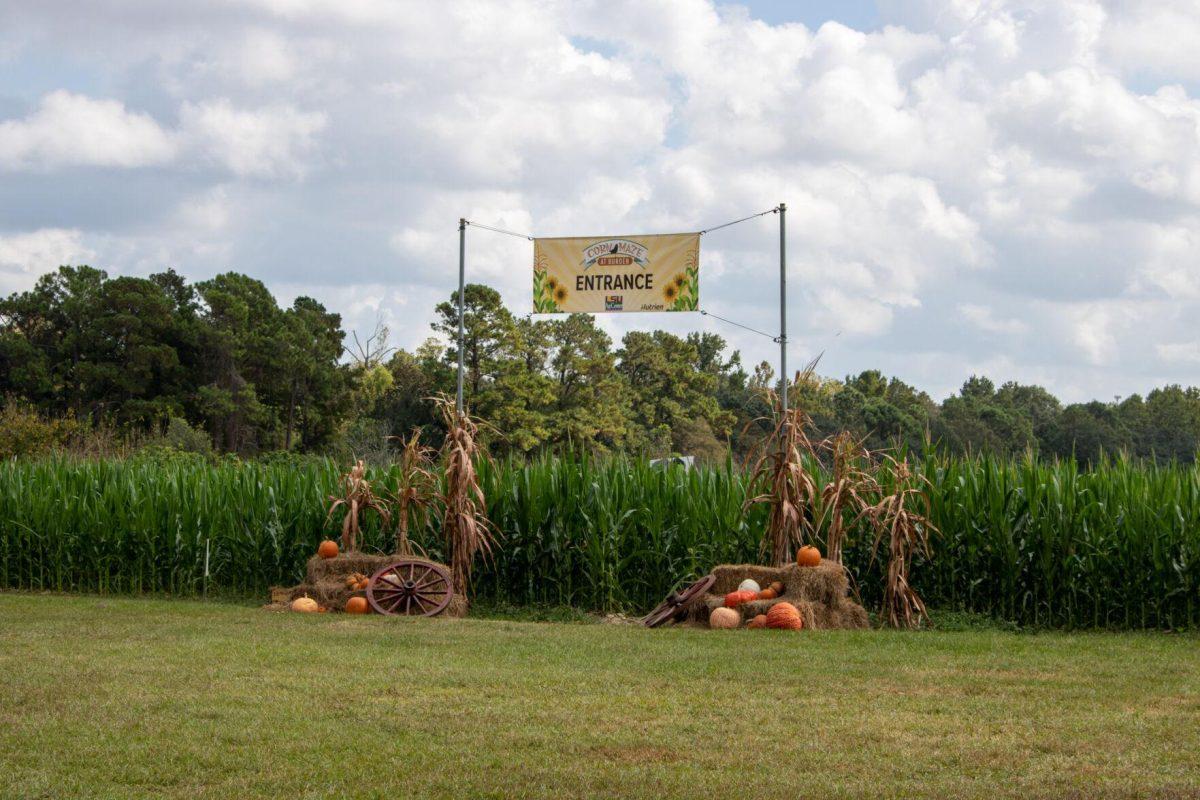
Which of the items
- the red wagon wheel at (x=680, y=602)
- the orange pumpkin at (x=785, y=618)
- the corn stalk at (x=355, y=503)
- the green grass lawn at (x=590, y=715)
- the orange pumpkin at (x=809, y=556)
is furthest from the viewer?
the corn stalk at (x=355, y=503)

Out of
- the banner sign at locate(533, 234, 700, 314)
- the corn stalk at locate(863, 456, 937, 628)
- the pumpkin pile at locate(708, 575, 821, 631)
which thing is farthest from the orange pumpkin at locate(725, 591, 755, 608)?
the banner sign at locate(533, 234, 700, 314)

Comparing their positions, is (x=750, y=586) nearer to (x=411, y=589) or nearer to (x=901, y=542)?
(x=901, y=542)

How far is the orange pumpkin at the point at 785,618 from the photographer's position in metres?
11.6

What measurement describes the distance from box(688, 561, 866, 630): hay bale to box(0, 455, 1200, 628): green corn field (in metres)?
1.26

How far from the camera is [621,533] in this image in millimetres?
13852

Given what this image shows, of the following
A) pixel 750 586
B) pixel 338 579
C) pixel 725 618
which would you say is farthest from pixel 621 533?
pixel 338 579

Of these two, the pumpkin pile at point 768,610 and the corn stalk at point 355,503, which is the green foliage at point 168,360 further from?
the pumpkin pile at point 768,610

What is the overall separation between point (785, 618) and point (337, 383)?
44.5 m

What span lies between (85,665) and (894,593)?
25.6 feet

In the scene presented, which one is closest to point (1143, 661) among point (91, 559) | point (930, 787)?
point (930, 787)

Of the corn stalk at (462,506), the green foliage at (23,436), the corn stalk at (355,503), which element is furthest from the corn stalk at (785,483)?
the green foliage at (23,436)

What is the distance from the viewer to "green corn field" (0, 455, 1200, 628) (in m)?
12.5

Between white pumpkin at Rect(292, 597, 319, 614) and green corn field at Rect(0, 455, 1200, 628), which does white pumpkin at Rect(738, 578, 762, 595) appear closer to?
green corn field at Rect(0, 455, 1200, 628)

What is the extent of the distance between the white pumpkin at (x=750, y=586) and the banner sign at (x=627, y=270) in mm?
10078
